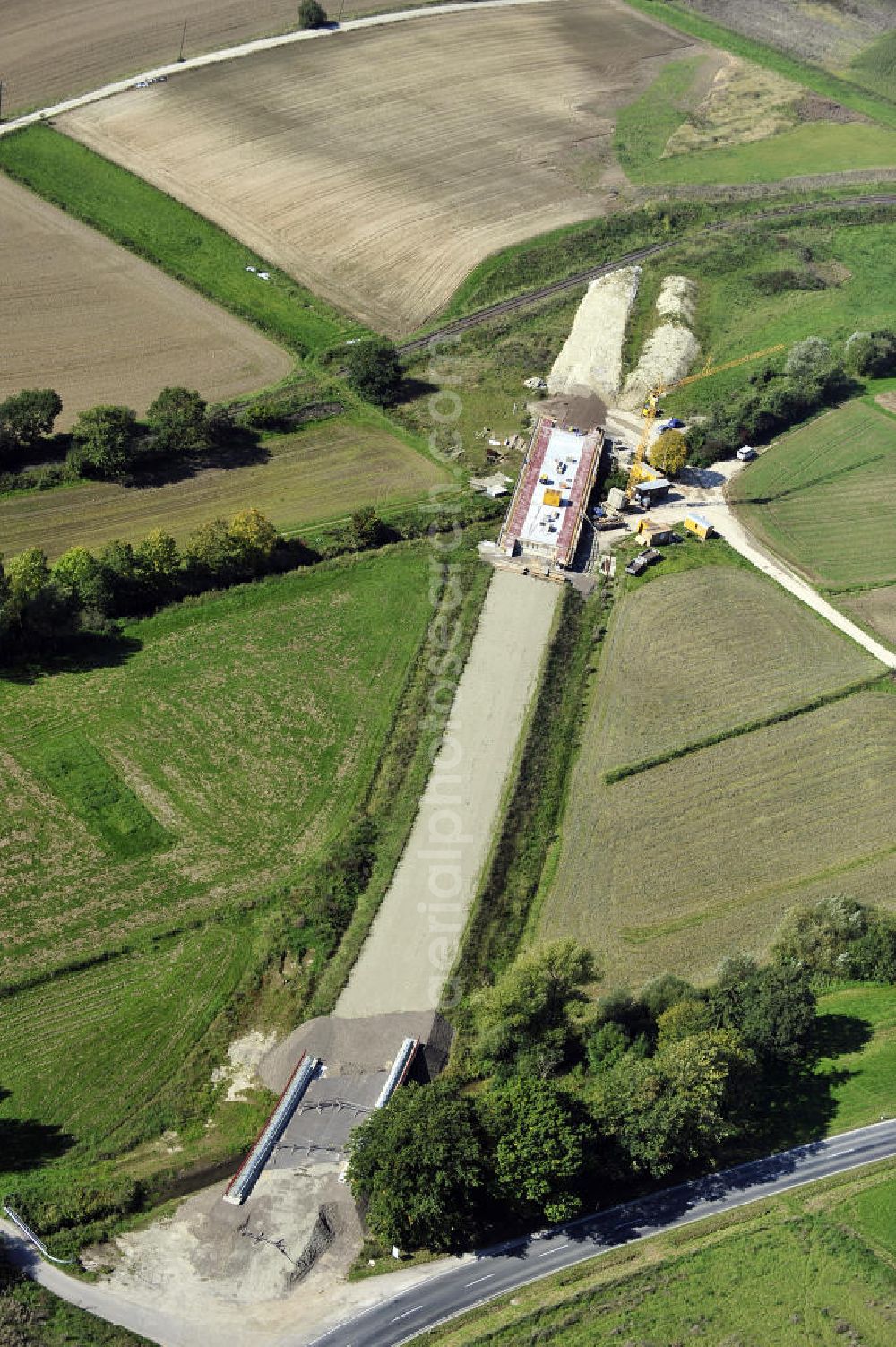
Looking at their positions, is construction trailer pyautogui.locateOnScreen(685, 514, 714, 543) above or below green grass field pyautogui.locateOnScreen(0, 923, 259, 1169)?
above

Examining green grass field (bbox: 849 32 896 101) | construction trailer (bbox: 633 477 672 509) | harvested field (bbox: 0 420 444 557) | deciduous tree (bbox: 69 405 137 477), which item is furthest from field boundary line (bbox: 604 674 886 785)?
green grass field (bbox: 849 32 896 101)

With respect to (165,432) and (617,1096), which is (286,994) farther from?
(165,432)

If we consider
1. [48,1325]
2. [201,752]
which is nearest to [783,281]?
[201,752]

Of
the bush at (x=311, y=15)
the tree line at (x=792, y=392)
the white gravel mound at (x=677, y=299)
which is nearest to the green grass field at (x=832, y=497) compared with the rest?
the tree line at (x=792, y=392)

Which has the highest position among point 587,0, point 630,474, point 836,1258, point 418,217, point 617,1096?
point 587,0

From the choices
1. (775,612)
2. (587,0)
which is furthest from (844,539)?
(587,0)

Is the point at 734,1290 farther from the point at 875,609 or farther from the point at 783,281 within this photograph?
the point at 783,281

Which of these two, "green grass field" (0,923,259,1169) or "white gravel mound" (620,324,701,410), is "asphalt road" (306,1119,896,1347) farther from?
"white gravel mound" (620,324,701,410)
